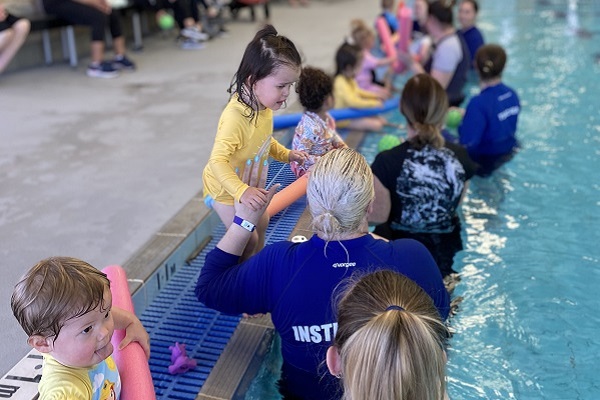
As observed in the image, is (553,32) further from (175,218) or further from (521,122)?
(175,218)

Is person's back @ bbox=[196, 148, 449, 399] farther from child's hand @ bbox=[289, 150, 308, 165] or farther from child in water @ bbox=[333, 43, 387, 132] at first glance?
child in water @ bbox=[333, 43, 387, 132]

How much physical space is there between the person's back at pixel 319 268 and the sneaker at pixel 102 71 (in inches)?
222

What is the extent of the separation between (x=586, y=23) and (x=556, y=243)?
915 cm

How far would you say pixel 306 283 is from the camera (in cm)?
218

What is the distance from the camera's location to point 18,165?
477cm

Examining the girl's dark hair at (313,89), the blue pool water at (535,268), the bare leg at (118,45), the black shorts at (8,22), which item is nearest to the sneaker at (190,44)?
the bare leg at (118,45)

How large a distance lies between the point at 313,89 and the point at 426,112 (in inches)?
27.1

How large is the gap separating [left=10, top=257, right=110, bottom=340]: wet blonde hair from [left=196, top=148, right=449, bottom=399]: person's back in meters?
0.63

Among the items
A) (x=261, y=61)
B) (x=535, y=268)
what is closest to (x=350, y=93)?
(x=535, y=268)

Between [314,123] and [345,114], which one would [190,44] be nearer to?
[345,114]

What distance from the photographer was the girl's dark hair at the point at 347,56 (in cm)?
569

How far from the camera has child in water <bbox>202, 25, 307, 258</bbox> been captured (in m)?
2.68

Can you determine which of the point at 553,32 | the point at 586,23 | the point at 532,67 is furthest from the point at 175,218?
the point at 586,23

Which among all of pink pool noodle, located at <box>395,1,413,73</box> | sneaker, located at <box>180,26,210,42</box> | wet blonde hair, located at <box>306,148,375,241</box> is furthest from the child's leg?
wet blonde hair, located at <box>306,148,375,241</box>
